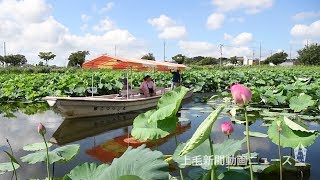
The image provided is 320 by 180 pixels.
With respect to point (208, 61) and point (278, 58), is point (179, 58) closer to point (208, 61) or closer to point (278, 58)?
point (208, 61)

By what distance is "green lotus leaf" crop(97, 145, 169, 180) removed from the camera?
5.39ft

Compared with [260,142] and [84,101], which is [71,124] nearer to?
[84,101]

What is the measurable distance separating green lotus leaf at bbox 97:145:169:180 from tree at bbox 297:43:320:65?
159 feet

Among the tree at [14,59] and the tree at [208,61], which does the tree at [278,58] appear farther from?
the tree at [14,59]

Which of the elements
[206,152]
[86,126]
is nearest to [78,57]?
[86,126]

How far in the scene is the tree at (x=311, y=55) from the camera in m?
46.4

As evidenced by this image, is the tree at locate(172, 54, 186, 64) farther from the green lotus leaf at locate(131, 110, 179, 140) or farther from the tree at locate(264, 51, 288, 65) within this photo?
the green lotus leaf at locate(131, 110, 179, 140)

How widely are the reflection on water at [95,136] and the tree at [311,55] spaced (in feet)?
136

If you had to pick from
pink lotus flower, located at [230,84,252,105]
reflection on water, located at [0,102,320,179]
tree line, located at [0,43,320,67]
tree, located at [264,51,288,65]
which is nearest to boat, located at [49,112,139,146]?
reflection on water, located at [0,102,320,179]

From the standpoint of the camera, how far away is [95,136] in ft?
22.0

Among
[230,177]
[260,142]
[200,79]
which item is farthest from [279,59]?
[230,177]

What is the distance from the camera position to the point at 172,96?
108 inches

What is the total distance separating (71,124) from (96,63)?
227 cm

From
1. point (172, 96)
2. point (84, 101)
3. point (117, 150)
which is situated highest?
point (172, 96)
